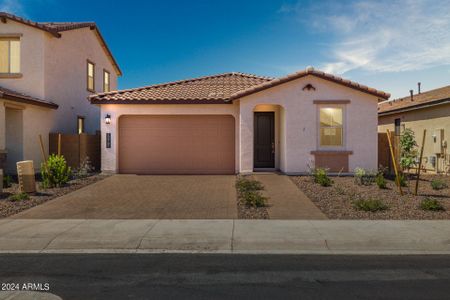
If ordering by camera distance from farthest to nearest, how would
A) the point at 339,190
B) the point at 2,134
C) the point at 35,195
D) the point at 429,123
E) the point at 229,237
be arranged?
the point at 429,123
the point at 2,134
the point at 339,190
the point at 35,195
the point at 229,237

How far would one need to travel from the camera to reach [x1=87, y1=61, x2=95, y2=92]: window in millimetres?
21844

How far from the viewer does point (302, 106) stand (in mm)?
14391

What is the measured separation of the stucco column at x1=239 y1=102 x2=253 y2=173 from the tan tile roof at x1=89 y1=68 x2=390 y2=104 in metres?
0.71

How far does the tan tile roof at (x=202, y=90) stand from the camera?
14164 mm

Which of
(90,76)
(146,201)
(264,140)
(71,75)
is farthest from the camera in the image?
(90,76)

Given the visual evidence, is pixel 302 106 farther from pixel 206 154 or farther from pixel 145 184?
pixel 145 184

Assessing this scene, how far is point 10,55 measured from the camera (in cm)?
1664

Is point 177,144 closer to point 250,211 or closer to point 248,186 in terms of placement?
point 248,186

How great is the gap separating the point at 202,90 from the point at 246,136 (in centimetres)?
371

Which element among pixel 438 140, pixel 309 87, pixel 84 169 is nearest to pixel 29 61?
pixel 84 169

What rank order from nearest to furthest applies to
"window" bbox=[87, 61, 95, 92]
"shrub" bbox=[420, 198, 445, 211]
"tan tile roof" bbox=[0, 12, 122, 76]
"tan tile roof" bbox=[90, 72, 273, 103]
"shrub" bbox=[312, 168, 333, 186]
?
"shrub" bbox=[420, 198, 445, 211] < "shrub" bbox=[312, 168, 333, 186] < "tan tile roof" bbox=[90, 72, 273, 103] < "tan tile roof" bbox=[0, 12, 122, 76] < "window" bbox=[87, 61, 95, 92]

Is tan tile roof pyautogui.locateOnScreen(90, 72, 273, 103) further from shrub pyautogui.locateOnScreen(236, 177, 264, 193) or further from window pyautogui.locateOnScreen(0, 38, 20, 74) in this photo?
window pyautogui.locateOnScreen(0, 38, 20, 74)

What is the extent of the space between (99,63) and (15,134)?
9554 mm

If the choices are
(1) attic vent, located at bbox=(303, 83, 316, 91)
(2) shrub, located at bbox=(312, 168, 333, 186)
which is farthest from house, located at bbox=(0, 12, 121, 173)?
(2) shrub, located at bbox=(312, 168, 333, 186)
